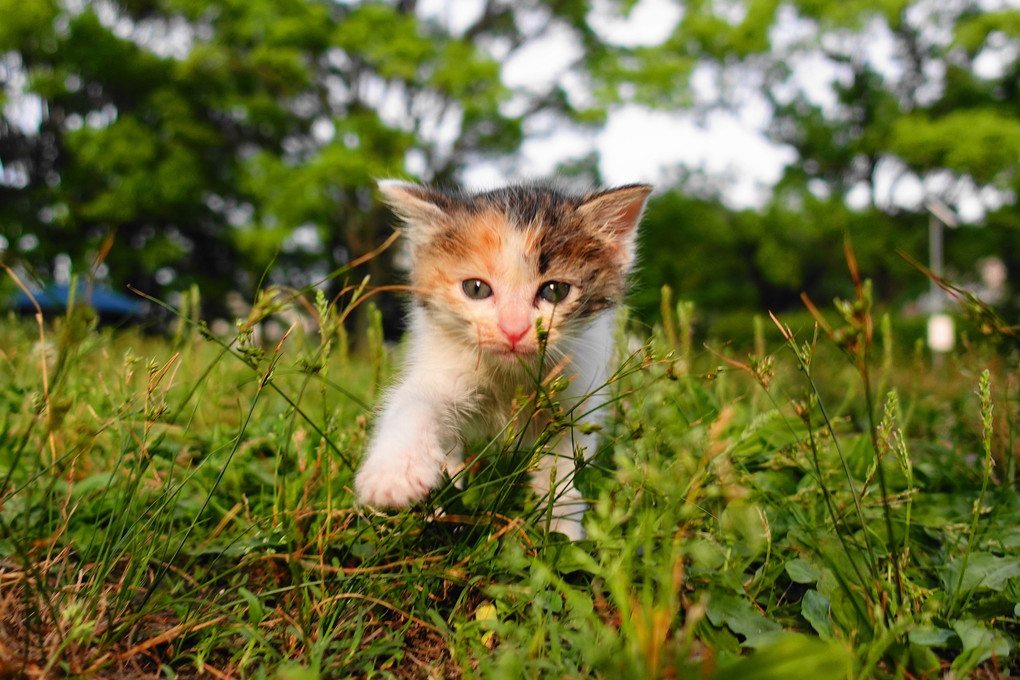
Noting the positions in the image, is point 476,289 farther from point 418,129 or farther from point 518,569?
point 418,129

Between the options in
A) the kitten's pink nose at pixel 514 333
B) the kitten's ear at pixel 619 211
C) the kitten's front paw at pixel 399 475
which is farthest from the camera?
the kitten's ear at pixel 619 211

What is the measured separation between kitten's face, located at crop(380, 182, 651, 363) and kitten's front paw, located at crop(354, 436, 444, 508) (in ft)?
1.27

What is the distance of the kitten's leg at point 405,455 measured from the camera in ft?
3.72

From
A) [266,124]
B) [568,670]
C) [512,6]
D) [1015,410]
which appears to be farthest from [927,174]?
[568,670]

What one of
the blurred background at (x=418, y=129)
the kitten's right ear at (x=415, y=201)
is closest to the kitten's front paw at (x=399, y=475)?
the kitten's right ear at (x=415, y=201)

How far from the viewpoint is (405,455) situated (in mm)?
1213

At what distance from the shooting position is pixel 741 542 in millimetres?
1369

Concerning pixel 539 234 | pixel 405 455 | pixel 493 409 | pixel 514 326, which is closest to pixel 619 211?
pixel 539 234

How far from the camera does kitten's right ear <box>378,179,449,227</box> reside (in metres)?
1.88

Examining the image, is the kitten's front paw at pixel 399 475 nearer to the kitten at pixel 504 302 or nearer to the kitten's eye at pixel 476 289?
the kitten at pixel 504 302

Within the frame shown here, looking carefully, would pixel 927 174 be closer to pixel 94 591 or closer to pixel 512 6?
pixel 512 6

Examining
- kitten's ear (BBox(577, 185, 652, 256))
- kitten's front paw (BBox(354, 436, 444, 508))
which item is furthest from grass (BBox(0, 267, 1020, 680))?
kitten's ear (BBox(577, 185, 652, 256))

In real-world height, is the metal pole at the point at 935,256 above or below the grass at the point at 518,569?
below

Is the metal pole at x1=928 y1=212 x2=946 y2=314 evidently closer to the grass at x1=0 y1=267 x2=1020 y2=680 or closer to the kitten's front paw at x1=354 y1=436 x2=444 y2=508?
the grass at x1=0 y1=267 x2=1020 y2=680
